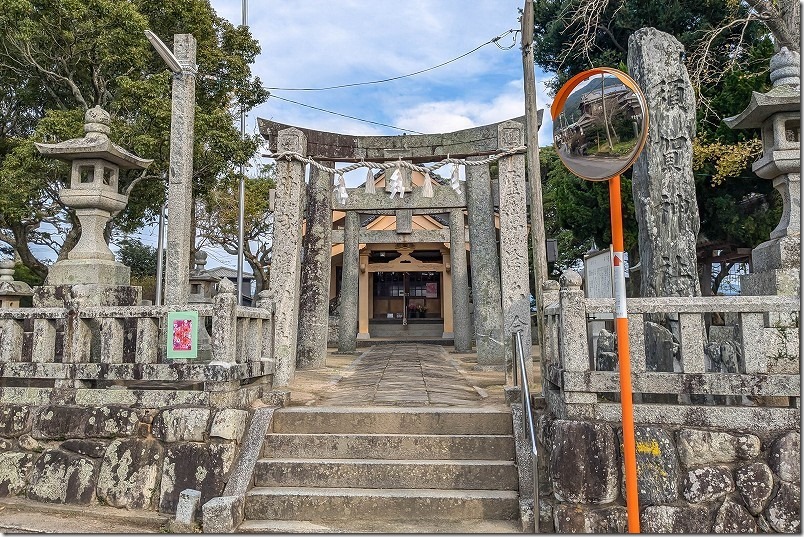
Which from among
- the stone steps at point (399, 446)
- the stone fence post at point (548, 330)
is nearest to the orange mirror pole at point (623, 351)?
the stone fence post at point (548, 330)

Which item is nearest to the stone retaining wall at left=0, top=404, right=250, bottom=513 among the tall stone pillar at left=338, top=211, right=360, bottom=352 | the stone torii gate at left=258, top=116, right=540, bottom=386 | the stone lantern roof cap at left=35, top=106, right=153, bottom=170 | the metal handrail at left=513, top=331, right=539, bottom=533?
the stone torii gate at left=258, top=116, right=540, bottom=386

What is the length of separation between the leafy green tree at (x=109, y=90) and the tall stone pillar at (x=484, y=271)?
644cm

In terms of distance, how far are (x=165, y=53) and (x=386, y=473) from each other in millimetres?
6676

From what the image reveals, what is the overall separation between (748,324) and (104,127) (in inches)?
306

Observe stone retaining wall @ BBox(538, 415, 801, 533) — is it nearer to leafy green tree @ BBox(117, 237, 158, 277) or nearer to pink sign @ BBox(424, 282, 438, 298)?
pink sign @ BBox(424, 282, 438, 298)

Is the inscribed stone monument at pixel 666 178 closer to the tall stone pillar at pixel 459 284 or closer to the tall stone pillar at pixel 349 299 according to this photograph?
the tall stone pillar at pixel 459 284

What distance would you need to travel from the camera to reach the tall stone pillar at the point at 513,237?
29.0 ft

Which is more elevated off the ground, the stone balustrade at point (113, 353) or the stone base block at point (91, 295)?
the stone base block at point (91, 295)

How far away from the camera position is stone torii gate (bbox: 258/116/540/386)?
327 inches

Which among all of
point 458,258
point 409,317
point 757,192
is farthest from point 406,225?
point 757,192

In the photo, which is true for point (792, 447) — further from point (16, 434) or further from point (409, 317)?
point (409, 317)

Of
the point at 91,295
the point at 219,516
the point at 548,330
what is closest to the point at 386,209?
the point at 548,330

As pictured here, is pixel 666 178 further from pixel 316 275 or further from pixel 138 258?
pixel 138 258

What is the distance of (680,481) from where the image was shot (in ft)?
14.3
